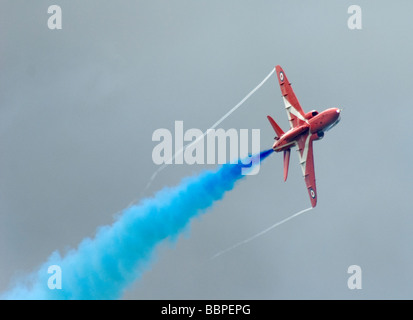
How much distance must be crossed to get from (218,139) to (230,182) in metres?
4.10

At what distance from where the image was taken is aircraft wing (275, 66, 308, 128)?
58.0 metres

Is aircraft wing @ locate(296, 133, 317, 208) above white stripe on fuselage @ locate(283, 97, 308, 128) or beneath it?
beneath

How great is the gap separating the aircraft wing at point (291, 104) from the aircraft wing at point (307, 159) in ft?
3.24

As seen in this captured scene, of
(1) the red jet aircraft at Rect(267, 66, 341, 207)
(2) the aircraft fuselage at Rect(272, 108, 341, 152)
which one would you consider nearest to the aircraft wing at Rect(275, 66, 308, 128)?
(1) the red jet aircraft at Rect(267, 66, 341, 207)

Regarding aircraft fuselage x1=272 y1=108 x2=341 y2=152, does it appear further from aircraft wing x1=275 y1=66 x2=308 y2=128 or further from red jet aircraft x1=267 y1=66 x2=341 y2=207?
aircraft wing x1=275 y1=66 x2=308 y2=128

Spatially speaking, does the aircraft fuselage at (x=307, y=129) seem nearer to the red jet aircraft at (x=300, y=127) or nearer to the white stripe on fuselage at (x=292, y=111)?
the red jet aircraft at (x=300, y=127)

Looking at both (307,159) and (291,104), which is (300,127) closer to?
(291,104)

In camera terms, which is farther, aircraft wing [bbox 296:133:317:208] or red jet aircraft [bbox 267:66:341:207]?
aircraft wing [bbox 296:133:317:208]

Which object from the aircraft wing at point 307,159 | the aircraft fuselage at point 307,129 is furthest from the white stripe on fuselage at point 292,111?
the aircraft wing at point 307,159

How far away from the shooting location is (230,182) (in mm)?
60062

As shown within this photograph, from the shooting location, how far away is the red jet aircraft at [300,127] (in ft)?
186
